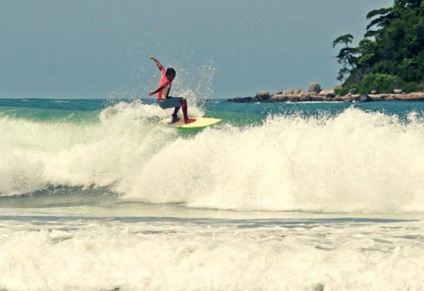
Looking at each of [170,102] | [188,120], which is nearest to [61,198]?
[170,102]

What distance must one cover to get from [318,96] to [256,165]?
349 ft

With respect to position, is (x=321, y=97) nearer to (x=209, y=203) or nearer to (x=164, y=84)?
(x=164, y=84)

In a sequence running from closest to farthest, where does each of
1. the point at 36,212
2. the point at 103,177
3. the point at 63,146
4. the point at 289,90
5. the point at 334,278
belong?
1. the point at 334,278
2. the point at 36,212
3. the point at 103,177
4. the point at 63,146
5. the point at 289,90

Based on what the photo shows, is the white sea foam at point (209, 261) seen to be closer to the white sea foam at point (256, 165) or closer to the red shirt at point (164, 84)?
the white sea foam at point (256, 165)

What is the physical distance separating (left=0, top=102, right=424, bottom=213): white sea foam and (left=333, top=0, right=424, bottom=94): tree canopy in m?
89.8

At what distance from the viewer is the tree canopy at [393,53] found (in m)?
107

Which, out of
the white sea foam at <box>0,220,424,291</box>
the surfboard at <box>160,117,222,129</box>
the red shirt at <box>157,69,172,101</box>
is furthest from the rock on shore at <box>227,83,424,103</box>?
the white sea foam at <box>0,220,424,291</box>

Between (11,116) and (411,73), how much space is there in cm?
8717

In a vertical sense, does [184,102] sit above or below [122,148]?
above

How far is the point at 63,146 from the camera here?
23.3 meters

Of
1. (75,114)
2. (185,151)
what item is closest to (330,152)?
(185,151)

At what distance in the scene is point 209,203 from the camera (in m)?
15.5

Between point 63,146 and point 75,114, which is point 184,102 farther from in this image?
point 75,114

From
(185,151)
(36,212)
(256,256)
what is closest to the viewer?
(256,256)
